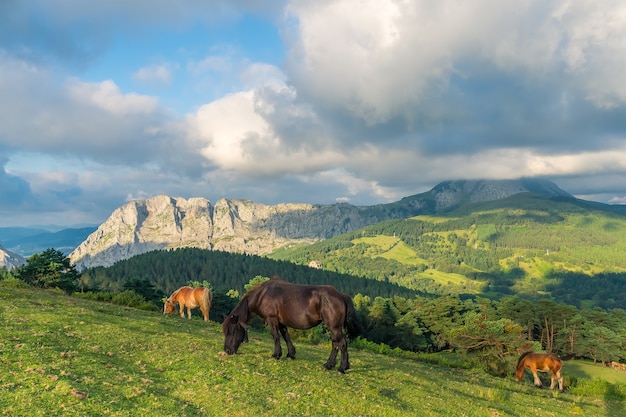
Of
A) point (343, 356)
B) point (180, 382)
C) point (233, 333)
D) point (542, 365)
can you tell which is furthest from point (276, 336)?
point (542, 365)

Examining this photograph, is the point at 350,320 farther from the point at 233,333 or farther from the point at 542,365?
the point at 542,365

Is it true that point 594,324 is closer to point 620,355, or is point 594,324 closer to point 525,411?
point 620,355

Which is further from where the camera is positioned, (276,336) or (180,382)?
(276,336)

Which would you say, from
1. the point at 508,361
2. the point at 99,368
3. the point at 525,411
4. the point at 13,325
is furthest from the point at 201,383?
the point at 508,361

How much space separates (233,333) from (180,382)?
4.25 m

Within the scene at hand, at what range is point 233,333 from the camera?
15.2m

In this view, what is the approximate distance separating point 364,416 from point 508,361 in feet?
97.2

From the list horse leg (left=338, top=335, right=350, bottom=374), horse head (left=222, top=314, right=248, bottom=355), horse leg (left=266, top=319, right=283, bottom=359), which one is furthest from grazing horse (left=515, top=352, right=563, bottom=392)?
horse head (left=222, top=314, right=248, bottom=355)

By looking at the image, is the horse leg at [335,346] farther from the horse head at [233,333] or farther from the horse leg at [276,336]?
the horse head at [233,333]

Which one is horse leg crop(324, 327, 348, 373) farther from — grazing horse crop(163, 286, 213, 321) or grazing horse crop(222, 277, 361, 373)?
grazing horse crop(163, 286, 213, 321)

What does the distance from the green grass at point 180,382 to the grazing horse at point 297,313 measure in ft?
2.71

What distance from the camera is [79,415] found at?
26.3 ft

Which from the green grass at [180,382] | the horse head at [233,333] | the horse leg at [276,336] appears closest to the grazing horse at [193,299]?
the green grass at [180,382]

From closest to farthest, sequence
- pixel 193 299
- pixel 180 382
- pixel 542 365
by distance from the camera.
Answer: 1. pixel 180 382
2. pixel 542 365
3. pixel 193 299
